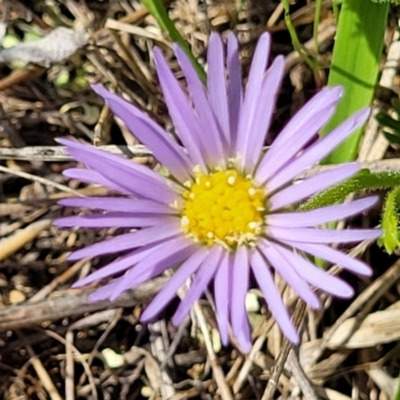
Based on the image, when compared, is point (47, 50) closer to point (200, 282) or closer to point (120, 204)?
point (120, 204)

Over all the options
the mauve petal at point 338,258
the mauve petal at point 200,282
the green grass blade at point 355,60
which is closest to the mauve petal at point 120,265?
the mauve petal at point 200,282

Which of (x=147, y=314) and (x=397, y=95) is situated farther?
(x=397, y=95)

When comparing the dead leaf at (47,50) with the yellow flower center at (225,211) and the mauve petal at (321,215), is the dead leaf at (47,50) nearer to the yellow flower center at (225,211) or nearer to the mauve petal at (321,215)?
the yellow flower center at (225,211)

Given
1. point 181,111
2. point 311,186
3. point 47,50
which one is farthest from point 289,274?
point 47,50

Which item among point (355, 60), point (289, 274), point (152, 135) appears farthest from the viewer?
point (355, 60)

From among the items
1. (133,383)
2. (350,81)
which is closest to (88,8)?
(350,81)

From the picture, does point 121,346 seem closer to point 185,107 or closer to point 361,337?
point 361,337
